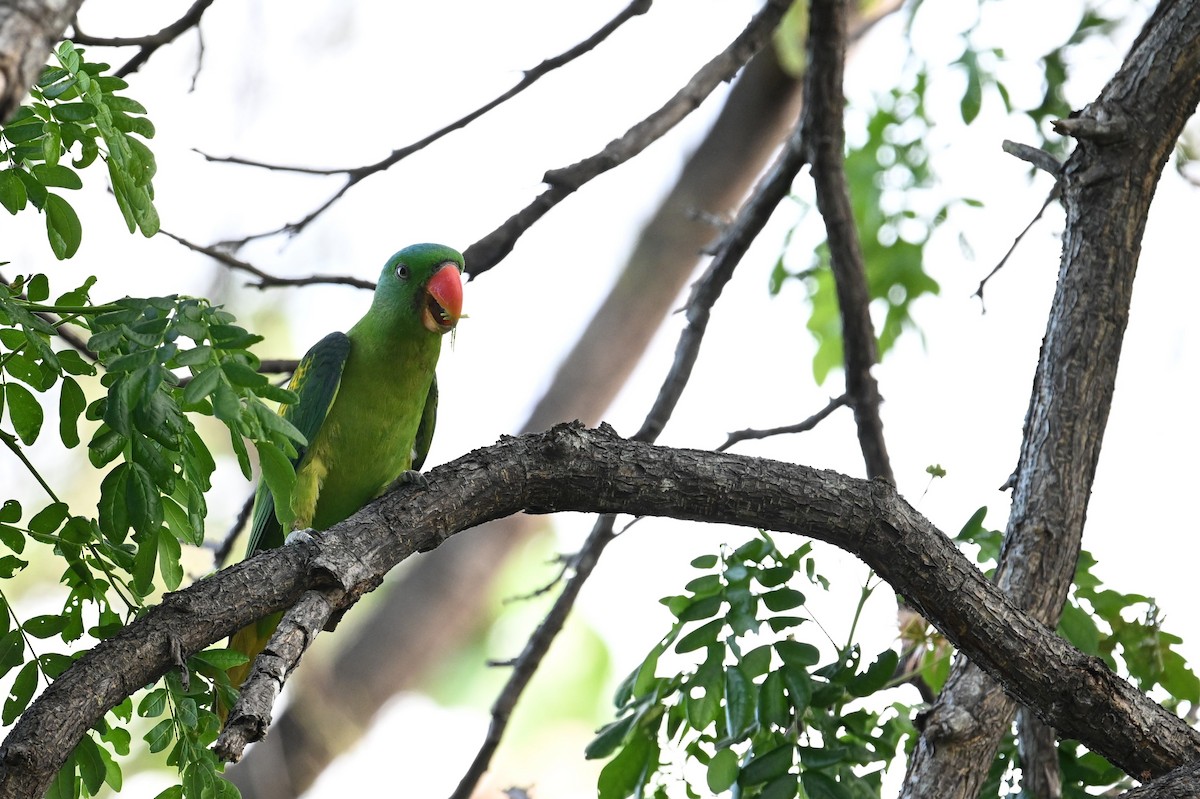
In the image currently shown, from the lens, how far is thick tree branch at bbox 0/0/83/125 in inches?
38.2

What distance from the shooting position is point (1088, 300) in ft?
8.29

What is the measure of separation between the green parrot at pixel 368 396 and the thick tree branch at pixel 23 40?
6.84ft

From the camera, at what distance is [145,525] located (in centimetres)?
172

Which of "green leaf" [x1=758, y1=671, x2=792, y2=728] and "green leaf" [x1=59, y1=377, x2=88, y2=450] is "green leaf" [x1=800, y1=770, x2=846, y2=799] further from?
"green leaf" [x1=59, y1=377, x2=88, y2=450]

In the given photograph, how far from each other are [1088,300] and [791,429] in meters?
1.00

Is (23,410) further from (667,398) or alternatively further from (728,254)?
(728,254)

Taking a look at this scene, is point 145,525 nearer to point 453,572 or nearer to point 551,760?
point 453,572

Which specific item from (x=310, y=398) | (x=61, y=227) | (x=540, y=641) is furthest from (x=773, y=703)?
(x=61, y=227)

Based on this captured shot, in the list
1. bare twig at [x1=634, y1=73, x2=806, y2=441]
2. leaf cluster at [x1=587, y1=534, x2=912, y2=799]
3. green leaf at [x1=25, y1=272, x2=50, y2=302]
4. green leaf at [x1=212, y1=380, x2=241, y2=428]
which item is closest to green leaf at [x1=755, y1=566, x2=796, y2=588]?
leaf cluster at [x1=587, y1=534, x2=912, y2=799]

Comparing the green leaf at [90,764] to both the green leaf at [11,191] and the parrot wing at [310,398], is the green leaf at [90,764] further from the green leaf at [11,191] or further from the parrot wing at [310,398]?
the parrot wing at [310,398]

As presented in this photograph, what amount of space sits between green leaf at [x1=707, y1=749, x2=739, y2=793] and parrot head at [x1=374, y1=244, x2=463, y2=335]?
1455 mm

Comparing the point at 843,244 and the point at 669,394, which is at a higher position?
the point at 843,244

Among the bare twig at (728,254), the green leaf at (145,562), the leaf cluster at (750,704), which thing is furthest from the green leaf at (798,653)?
the green leaf at (145,562)

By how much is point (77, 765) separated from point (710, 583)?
4.39 feet
